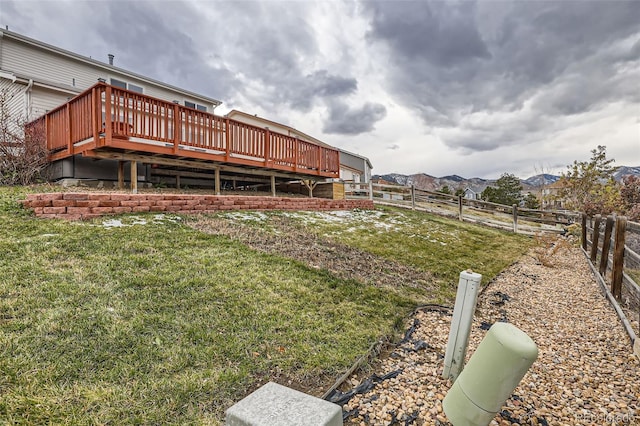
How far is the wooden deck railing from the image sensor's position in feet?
19.1

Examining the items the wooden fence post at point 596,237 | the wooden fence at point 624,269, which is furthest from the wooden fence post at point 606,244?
the wooden fence post at point 596,237

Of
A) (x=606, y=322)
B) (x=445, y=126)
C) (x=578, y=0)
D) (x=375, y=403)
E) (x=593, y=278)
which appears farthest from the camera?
(x=445, y=126)

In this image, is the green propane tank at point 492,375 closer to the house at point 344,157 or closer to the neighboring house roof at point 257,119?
the neighboring house roof at point 257,119

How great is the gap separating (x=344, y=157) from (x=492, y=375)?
2359cm

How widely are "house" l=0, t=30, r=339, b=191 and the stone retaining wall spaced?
127cm

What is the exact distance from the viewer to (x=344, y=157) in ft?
80.5

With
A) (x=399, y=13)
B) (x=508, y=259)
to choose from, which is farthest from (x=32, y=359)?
(x=399, y=13)

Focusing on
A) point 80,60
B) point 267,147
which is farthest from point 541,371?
point 80,60

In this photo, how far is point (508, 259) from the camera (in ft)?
22.5

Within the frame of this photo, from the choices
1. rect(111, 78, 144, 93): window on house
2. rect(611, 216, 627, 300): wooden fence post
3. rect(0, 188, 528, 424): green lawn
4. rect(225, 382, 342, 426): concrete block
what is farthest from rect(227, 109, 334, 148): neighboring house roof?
rect(225, 382, 342, 426): concrete block

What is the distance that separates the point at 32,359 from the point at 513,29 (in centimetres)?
1066

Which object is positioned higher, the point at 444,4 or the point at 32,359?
the point at 444,4

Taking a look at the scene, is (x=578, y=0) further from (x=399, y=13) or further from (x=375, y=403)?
(x=375, y=403)

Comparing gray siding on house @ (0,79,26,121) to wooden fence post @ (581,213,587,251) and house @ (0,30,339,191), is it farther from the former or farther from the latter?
wooden fence post @ (581,213,587,251)
